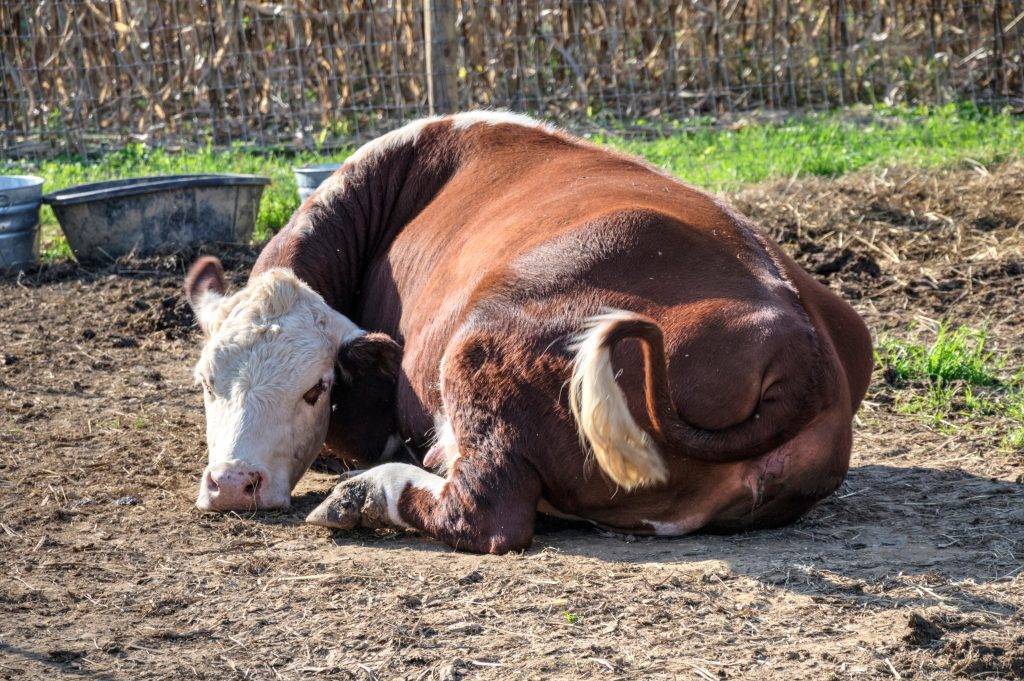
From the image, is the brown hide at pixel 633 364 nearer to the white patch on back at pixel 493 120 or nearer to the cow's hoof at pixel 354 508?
the cow's hoof at pixel 354 508

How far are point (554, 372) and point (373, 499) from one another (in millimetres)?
726

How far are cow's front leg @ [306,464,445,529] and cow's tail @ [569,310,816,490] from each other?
599 millimetres

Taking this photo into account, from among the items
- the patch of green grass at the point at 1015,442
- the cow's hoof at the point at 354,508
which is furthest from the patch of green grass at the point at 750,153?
the cow's hoof at the point at 354,508

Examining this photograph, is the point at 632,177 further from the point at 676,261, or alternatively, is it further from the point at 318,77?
the point at 318,77

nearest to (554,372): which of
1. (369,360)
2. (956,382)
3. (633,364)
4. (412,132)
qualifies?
(633,364)

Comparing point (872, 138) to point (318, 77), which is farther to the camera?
point (318, 77)

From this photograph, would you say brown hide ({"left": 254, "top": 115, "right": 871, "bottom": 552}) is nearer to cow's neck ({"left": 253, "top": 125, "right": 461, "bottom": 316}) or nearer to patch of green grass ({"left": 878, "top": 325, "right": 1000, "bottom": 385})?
cow's neck ({"left": 253, "top": 125, "right": 461, "bottom": 316})

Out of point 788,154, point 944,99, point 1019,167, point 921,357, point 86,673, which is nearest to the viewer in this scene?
point 86,673

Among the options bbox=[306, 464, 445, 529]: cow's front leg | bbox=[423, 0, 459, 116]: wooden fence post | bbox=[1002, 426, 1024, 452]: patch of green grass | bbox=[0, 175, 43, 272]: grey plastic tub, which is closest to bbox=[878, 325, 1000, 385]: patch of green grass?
bbox=[1002, 426, 1024, 452]: patch of green grass

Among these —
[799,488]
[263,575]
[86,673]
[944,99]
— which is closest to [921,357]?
[799,488]

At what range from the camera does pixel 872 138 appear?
10633mm

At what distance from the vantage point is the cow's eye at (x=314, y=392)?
4.70 metres

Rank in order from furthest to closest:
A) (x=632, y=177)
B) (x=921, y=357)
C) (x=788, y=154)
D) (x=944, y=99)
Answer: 1. (x=944, y=99)
2. (x=788, y=154)
3. (x=921, y=357)
4. (x=632, y=177)

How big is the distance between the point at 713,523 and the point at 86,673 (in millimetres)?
1896
